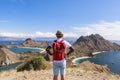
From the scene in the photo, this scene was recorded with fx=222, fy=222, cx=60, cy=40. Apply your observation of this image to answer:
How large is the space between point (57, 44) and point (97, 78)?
26.8 ft

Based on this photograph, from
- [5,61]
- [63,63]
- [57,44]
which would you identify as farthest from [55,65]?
[5,61]

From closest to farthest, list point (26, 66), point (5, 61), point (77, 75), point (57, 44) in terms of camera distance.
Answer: point (57, 44) → point (77, 75) → point (26, 66) → point (5, 61)

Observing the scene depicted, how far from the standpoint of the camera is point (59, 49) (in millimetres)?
10875

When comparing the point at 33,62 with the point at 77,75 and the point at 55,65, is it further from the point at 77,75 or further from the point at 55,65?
the point at 55,65

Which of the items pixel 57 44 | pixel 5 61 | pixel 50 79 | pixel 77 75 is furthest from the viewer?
pixel 5 61

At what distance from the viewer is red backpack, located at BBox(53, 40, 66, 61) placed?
10.9m

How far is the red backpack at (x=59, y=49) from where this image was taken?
10852mm

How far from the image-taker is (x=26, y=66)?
25859 millimetres

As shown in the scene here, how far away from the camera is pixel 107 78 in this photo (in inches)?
703

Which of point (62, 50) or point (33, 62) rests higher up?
point (62, 50)

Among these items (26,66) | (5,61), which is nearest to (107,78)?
(26,66)

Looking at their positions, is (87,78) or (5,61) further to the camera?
(5,61)

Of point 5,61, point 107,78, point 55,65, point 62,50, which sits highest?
point 62,50

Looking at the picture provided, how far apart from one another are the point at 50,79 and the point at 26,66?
938 centimetres
